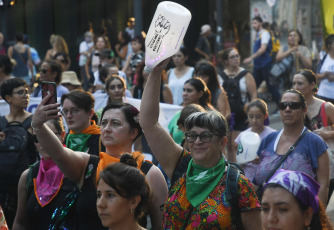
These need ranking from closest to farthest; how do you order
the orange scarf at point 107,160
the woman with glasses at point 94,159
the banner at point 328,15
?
the woman with glasses at point 94,159 → the orange scarf at point 107,160 → the banner at point 328,15

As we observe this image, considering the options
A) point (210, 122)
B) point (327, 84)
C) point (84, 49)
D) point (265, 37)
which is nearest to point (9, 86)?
point (210, 122)

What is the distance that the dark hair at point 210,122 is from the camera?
14.2ft

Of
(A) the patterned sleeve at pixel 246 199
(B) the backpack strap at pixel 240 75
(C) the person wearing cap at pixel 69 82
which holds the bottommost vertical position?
(C) the person wearing cap at pixel 69 82

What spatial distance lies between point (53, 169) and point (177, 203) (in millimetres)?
1367

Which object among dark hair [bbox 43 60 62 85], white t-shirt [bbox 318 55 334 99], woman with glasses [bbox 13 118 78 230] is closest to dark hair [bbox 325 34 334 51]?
white t-shirt [bbox 318 55 334 99]

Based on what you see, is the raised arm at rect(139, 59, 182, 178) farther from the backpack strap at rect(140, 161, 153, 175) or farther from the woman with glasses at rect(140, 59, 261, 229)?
the backpack strap at rect(140, 161, 153, 175)

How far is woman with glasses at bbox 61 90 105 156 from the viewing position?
18.9ft

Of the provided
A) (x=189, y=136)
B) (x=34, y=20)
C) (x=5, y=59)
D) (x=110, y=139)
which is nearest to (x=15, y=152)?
(x=110, y=139)

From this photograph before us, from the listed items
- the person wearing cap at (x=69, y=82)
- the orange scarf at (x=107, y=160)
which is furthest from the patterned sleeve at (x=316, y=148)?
the person wearing cap at (x=69, y=82)

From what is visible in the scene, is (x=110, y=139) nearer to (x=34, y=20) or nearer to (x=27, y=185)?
(x=27, y=185)

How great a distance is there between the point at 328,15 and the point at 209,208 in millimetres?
7354

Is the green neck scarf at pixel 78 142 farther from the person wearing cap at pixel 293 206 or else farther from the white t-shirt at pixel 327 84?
the white t-shirt at pixel 327 84

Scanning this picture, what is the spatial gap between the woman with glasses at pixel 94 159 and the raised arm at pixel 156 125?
0.56 feet

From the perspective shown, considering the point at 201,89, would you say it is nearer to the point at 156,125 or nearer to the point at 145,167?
the point at 145,167
